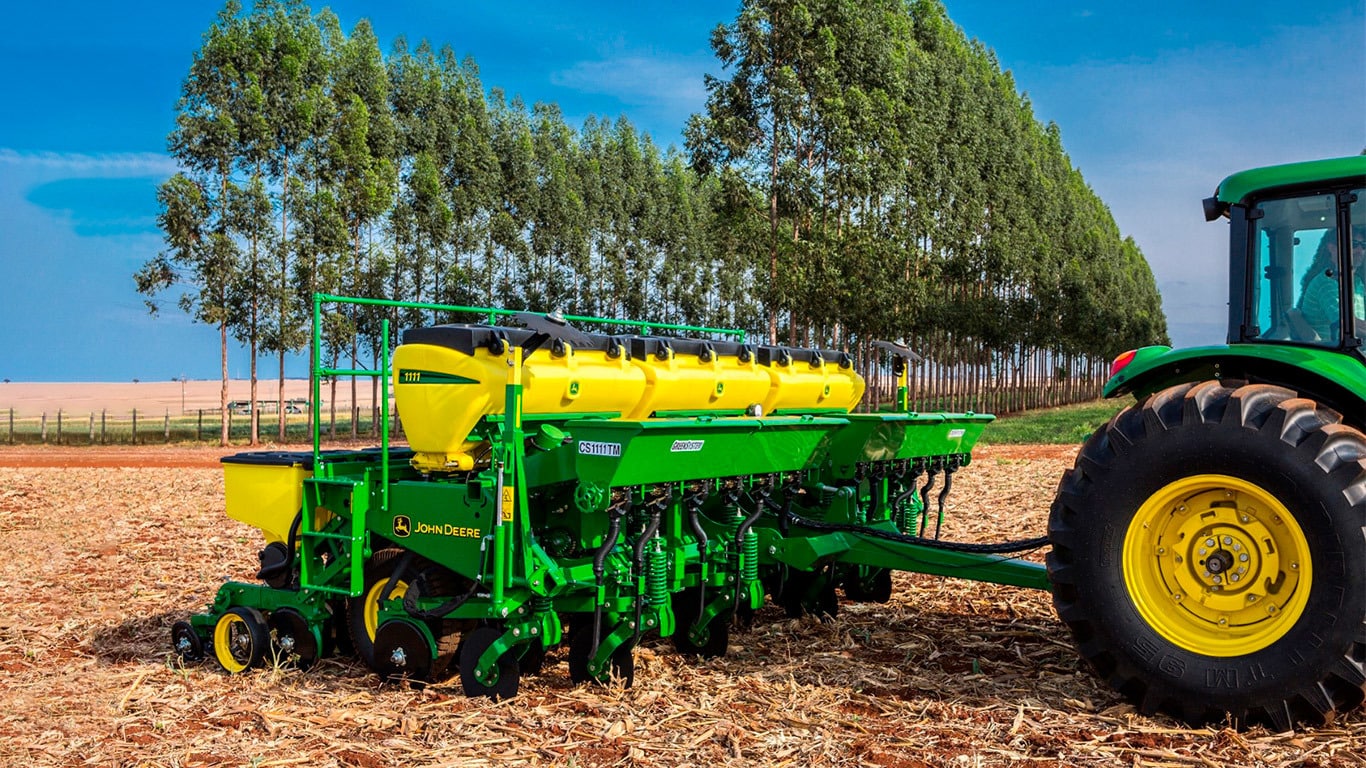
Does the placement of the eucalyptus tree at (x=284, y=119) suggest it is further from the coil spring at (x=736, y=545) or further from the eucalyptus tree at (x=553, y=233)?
the coil spring at (x=736, y=545)

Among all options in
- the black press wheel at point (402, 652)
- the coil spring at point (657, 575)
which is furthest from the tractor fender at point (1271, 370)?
the black press wheel at point (402, 652)

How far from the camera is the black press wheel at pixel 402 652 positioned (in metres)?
6.25

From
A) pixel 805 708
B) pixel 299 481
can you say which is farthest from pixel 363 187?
pixel 805 708

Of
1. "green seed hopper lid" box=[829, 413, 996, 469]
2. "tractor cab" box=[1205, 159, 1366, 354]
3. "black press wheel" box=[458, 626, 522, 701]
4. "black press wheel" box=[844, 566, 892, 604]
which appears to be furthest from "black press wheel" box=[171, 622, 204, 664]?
"tractor cab" box=[1205, 159, 1366, 354]

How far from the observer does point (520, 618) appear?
5930 millimetres

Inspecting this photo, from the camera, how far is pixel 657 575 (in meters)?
5.89

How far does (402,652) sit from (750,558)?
7.03 feet

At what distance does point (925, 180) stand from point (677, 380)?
3035cm

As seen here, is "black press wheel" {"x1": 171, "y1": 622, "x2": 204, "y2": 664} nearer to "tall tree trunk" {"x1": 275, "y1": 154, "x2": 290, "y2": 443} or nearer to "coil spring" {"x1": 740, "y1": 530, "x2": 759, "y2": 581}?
"coil spring" {"x1": 740, "y1": 530, "x2": 759, "y2": 581}

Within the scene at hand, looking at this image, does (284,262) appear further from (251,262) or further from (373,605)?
(373,605)

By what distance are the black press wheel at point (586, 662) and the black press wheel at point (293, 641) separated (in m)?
1.87

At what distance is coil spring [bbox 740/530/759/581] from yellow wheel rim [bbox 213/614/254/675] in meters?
3.24

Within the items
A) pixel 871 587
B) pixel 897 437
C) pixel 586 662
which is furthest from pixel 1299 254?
pixel 586 662

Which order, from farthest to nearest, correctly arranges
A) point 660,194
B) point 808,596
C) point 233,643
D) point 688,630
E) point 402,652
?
point 660,194 → point 808,596 → point 233,643 → point 688,630 → point 402,652
